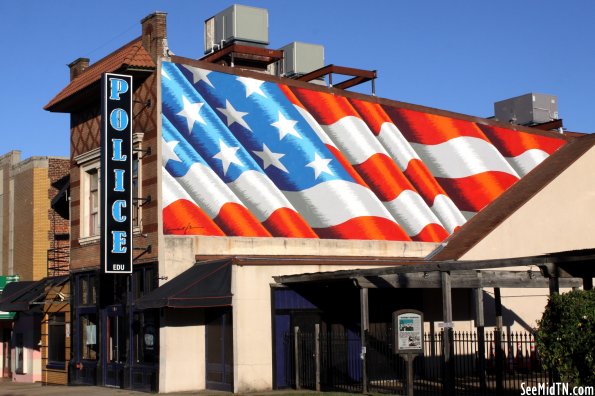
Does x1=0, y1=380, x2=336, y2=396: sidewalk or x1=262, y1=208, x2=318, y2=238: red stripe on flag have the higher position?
x1=262, y1=208, x2=318, y2=238: red stripe on flag

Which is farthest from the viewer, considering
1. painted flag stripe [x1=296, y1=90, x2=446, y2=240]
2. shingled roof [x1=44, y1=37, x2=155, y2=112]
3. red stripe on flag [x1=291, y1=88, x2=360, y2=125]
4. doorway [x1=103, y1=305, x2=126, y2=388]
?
red stripe on flag [x1=291, y1=88, x2=360, y2=125]

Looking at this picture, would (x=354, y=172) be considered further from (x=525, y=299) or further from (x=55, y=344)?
(x=55, y=344)

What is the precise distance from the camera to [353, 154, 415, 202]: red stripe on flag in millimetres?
33531

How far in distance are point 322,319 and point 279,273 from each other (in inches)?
89.8

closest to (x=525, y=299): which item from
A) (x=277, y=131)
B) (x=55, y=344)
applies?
(x=277, y=131)

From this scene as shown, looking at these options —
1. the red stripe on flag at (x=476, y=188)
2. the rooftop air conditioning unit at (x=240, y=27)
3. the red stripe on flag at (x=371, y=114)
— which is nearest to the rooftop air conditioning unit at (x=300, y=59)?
the rooftop air conditioning unit at (x=240, y=27)

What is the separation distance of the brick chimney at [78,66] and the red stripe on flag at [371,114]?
10010 millimetres

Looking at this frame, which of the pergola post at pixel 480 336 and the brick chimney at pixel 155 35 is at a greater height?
the brick chimney at pixel 155 35

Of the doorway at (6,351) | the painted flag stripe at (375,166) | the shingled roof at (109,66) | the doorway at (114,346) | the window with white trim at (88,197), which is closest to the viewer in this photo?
the shingled roof at (109,66)

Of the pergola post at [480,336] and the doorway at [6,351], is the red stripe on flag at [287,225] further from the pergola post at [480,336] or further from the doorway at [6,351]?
the doorway at [6,351]

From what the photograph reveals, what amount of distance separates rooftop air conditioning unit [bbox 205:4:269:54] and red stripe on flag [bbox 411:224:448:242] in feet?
32.2

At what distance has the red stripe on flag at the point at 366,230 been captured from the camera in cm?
3107

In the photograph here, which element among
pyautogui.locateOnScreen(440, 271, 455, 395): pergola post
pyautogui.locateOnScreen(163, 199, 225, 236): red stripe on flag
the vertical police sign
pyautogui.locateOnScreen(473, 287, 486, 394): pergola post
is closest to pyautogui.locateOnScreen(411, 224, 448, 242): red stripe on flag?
pyautogui.locateOnScreen(473, 287, 486, 394): pergola post

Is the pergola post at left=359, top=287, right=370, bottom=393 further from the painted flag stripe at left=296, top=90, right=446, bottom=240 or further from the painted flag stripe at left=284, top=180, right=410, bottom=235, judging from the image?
the painted flag stripe at left=296, top=90, right=446, bottom=240
